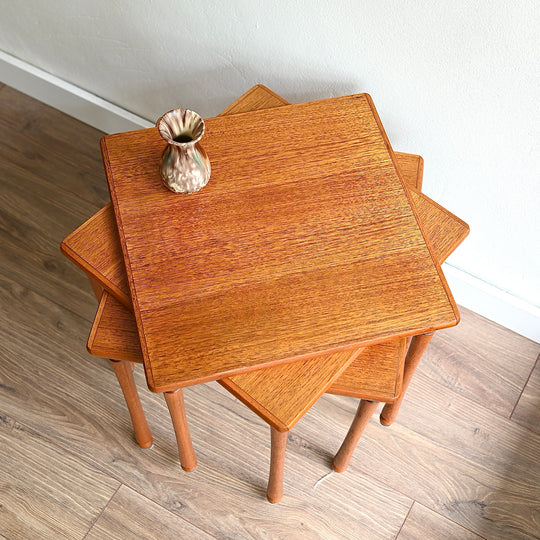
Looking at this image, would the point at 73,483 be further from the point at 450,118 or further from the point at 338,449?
the point at 450,118

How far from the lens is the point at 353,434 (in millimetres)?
1184

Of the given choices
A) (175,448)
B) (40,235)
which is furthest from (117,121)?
(175,448)

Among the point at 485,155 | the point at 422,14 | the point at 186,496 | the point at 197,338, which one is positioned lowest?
the point at 186,496

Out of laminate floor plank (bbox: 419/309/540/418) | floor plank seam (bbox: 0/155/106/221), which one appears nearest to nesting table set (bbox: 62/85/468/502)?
laminate floor plank (bbox: 419/309/540/418)

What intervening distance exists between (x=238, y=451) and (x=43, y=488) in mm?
402

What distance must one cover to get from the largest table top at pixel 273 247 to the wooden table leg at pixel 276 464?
0.60ft

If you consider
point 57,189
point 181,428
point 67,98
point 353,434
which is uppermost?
point 67,98

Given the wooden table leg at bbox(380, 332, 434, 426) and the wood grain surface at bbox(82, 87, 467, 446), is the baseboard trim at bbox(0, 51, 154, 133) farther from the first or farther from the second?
the wooden table leg at bbox(380, 332, 434, 426)

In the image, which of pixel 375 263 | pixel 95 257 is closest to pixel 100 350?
pixel 95 257

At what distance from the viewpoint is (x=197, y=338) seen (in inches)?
35.4

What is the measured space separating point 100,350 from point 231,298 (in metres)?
0.24

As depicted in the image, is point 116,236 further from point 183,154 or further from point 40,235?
point 40,235

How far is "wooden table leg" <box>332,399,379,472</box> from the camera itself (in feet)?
3.59

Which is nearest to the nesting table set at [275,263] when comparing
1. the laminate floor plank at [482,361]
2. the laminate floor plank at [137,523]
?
the laminate floor plank at [137,523]
